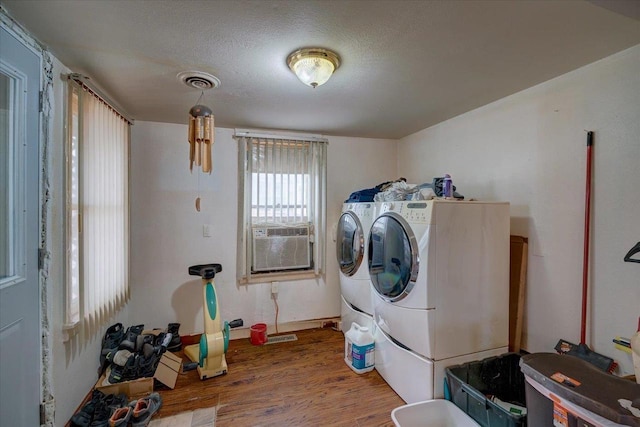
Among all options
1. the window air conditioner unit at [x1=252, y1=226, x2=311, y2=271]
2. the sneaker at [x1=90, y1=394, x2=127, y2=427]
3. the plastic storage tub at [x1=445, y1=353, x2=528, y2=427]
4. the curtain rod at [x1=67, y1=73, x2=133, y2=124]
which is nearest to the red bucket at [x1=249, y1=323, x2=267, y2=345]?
the window air conditioner unit at [x1=252, y1=226, x2=311, y2=271]

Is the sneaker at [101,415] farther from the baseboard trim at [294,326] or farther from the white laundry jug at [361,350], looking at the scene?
the white laundry jug at [361,350]

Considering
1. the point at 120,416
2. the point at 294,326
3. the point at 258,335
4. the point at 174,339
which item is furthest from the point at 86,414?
the point at 294,326

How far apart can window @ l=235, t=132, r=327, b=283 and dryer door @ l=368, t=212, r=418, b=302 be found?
974 millimetres

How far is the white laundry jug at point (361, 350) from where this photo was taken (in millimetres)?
2230

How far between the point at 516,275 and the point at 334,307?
6.17ft

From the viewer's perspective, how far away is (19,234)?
4.28ft

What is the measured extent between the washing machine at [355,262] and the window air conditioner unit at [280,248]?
424 mm

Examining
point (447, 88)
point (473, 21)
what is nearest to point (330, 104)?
point (447, 88)

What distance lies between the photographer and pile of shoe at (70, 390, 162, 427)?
1.64 m

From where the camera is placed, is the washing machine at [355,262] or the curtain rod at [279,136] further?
the curtain rod at [279,136]

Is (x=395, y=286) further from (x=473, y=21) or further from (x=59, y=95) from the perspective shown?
(x=59, y=95)

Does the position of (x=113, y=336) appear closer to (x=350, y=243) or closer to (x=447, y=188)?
(x=350, y=243)

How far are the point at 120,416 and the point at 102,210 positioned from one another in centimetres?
134

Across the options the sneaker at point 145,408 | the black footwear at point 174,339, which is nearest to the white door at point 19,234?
the sneaker at point 145,408
